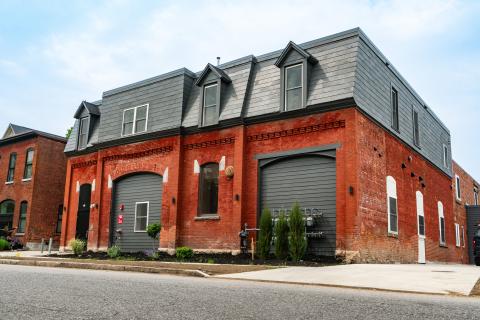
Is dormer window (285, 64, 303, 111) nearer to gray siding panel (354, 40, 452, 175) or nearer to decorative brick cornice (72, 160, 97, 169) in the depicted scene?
gray siding panel (354, 40, 452, 175)

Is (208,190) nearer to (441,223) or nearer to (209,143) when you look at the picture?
(209,143)

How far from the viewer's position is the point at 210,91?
21.0m

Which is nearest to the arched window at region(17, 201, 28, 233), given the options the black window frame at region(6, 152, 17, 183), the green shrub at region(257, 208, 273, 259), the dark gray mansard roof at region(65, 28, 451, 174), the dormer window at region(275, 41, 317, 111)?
the black window frame at region(6, 152, 17, 183)

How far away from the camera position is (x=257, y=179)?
18.7 m

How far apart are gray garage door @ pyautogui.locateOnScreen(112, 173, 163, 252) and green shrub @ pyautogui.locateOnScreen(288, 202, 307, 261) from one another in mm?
7337

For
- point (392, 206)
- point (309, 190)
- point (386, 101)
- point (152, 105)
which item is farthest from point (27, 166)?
point (392, 206)

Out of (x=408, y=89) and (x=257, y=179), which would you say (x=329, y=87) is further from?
(x=408, y=89)

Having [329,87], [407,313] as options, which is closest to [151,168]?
[329,87]

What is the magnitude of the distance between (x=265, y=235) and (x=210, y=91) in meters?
7.12

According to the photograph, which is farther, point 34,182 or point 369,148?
point 34,182

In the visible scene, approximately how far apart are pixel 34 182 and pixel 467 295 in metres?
27.8

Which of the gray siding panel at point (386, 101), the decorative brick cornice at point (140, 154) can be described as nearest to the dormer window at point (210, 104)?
the decorative brick cornice at point (140, 154)

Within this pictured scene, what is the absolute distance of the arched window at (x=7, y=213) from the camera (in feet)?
103

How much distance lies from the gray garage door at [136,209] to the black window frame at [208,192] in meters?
2.34
